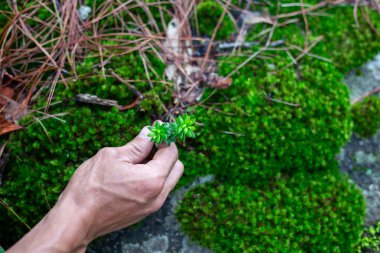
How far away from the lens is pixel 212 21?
3443 millimetres

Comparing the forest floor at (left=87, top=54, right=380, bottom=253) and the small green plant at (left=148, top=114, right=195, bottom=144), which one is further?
the forest floor at (left=87, top=54, right=380, bottom=253)

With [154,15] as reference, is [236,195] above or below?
below

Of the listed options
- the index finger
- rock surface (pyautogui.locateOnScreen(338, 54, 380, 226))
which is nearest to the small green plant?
the index finger

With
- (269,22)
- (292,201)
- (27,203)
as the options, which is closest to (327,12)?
(269,22)

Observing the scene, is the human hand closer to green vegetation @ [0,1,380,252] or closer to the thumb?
the thumb

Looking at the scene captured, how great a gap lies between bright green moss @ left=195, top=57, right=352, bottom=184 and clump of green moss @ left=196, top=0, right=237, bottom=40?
1.07 feet

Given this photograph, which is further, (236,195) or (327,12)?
(327,12)

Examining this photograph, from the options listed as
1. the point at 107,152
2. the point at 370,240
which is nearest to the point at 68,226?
the point at 107,152

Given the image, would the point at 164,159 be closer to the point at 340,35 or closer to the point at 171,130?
the point at 171,130

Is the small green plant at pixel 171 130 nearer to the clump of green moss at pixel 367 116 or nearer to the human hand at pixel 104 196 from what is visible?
the human hand at pixel 104 196

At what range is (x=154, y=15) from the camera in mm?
3379

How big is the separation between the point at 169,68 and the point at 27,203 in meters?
1.56

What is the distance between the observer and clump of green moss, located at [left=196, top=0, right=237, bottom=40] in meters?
3.40

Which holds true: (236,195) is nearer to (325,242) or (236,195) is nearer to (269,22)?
(325,242)
